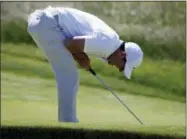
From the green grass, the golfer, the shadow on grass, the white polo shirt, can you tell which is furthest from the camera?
the green grass

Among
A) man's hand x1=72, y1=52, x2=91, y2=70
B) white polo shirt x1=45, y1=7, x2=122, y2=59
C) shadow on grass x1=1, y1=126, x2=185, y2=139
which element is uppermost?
white polo shirt x1=45, y1=7, x2=122, y2=59

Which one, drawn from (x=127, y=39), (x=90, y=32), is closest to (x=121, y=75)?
(x=127, y=39)

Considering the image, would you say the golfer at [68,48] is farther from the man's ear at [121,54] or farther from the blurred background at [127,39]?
the blurred background at [127,39]

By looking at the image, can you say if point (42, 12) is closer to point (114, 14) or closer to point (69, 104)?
point (69, 104)

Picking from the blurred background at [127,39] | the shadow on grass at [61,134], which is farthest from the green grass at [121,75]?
the shadow on grass at [61,134]

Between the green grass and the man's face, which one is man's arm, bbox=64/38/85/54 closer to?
the man's face

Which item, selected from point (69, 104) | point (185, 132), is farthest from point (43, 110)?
point (185, 132)

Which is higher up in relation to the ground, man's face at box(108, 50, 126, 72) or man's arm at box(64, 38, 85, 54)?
man's arm at box(64, 38, 85, 54)

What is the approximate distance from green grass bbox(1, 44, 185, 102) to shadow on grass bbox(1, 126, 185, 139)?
3620 millimetres

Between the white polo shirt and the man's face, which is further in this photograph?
the man's face

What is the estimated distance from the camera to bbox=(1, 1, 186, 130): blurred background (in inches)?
348

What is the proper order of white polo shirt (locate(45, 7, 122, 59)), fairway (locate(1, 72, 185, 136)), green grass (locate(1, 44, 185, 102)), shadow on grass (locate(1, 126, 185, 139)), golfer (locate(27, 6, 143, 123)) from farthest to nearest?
1. green grass (locate(1, 44, 185, 102))
2. fairway (locate(1, 72, 185, 136))
3. golfer (locate(27, 6, 143, 123))
4. white polo shirt (locate(45, 7, 122, 59))
5. shadow on grass (locate(1, 126, 185, 139))

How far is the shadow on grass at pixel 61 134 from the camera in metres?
4.82

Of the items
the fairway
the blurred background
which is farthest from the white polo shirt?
the blurred background
